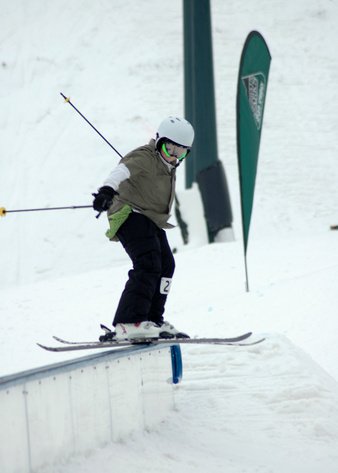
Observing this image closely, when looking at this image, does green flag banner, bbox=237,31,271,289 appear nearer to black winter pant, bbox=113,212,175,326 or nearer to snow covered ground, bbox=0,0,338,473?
snow covered ground, bbox=0,0,338,473

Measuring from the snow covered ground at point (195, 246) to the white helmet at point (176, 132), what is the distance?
1.59 metres

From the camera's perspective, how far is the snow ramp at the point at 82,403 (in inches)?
155

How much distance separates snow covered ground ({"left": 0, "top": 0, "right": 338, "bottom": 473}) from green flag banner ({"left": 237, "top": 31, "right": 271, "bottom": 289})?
98 centimetres

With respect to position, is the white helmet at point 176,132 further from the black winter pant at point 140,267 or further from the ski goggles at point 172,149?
the black winter pant at point 140,267

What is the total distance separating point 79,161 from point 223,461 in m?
14.9

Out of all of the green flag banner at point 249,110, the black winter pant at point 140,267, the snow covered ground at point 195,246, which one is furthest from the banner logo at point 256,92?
the black winter pant at point 140,267

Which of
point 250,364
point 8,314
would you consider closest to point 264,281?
point 8,314

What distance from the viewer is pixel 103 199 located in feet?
17.5

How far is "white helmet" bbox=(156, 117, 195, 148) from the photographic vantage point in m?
5.79

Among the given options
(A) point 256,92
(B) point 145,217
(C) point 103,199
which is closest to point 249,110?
(A) point 256,92

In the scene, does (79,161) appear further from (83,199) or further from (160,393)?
(160,393)

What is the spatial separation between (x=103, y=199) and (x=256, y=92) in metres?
5.26

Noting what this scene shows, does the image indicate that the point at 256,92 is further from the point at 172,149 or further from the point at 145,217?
the point at 145,217

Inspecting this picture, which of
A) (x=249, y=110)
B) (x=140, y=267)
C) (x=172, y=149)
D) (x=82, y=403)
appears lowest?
(x=82, y=403)
